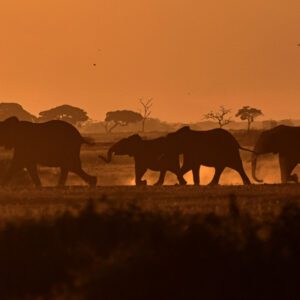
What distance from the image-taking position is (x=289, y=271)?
46.4 ft

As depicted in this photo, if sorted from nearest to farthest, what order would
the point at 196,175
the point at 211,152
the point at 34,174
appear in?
the point at 34,174, the point at 196,175, the point at 211,152

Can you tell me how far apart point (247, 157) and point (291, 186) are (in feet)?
107

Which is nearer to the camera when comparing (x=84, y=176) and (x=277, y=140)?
(x=84, y=176)

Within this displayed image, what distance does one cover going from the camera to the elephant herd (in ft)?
117

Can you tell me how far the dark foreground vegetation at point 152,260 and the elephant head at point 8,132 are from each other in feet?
69.6

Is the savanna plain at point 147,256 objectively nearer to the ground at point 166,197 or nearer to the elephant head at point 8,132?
the ground at point 166,197

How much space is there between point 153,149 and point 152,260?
24422 millimetres

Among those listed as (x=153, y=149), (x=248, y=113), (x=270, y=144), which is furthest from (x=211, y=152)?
(x=248, y=113)

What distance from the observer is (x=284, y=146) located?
126 ft

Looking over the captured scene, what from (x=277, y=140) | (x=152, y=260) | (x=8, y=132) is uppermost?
(x=8, y=132)

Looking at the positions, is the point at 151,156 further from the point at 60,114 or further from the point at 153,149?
the point at 60,114

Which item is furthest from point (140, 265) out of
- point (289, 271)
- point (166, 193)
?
point (166, 193)

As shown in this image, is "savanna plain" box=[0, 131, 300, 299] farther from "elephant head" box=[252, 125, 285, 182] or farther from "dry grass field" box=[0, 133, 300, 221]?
"elephant head" box=[252, 125, 285, 182]

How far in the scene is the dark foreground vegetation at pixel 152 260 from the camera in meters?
13.7
